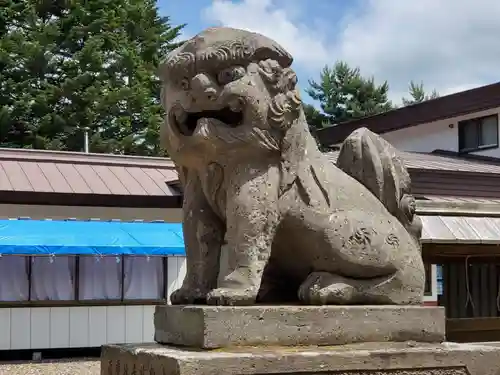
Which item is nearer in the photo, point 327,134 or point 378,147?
point 378,147

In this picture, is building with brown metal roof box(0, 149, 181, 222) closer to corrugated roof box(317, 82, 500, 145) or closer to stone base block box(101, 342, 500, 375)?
corrugated roof box(317, 82, 500, 145)

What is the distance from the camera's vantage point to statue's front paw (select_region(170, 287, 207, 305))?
372 centimetres

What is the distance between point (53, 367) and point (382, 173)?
9762 mm

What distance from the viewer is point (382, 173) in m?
4.09

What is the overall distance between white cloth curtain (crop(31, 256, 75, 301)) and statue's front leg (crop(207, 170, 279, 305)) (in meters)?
10.6

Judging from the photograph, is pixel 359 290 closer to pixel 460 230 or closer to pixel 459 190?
pixel 460 230

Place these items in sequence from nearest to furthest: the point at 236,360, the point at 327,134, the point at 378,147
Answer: the point at 236,360
the point at 378,147
the point at 327,134

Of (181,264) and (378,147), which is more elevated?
(378,147)

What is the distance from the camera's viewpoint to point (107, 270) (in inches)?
555

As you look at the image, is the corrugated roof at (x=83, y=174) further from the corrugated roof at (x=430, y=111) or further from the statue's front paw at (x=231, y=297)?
the statue's front paw at (x=231, y=297)

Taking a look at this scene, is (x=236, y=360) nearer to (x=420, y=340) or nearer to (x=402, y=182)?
(x=420, y=340)

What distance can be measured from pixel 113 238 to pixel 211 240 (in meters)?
9.34

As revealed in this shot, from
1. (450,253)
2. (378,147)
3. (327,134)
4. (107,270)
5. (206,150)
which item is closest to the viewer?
(206,150)

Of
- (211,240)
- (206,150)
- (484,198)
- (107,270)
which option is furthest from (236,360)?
(484,198)
